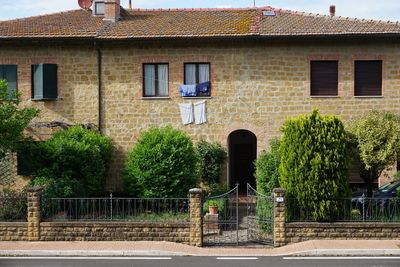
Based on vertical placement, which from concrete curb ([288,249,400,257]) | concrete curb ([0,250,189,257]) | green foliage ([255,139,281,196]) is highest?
green foliage ([255,139,281,196])

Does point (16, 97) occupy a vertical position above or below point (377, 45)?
below

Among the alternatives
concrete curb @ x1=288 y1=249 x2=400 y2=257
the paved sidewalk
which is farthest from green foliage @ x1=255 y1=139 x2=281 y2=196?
concrete curb @ x1=288 y1=249 x2=400 y2=257

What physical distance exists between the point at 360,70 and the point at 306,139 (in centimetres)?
737

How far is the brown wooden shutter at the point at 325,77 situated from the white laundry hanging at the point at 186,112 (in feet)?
15.7

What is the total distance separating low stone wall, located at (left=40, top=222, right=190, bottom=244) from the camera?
17078 millimetres

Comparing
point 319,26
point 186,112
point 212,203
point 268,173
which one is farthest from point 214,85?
point 212,203

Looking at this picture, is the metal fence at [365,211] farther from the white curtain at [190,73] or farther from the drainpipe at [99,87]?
the drainpipe at [99,87]

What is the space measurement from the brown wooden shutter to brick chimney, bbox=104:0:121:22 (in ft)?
27.1

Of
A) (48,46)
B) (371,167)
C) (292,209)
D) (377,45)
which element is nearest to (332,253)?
(292,209)

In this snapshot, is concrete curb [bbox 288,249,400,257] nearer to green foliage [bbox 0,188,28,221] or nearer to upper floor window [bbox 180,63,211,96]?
A: green foliage [bbox 0,188,28,221]

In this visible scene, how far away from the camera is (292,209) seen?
57.1 ft

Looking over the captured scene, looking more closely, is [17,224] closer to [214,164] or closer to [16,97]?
[16,97]

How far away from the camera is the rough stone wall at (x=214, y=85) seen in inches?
919

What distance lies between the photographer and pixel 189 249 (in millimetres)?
16500
